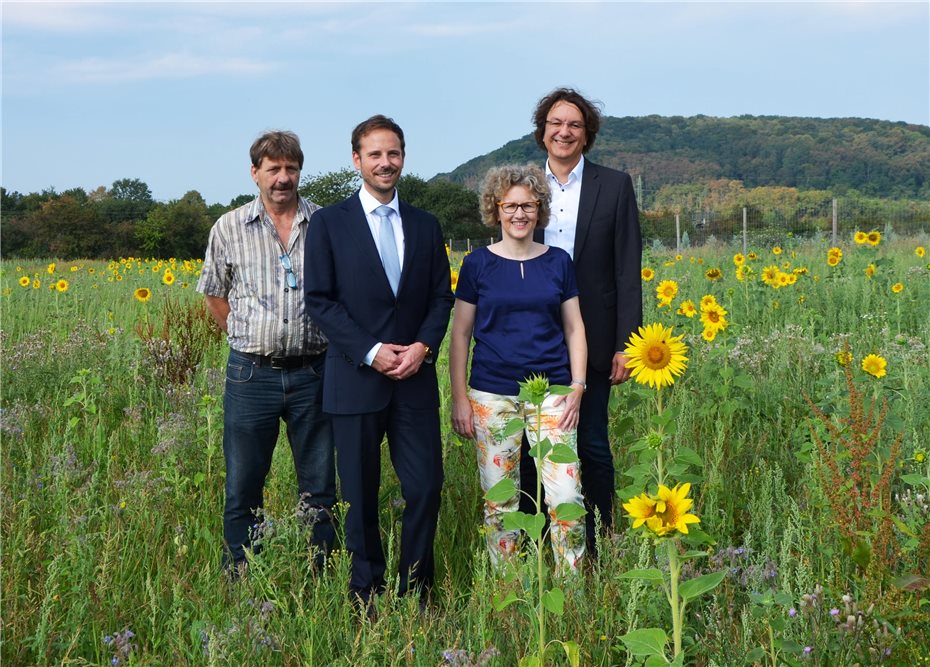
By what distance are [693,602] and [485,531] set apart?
2.37 feet

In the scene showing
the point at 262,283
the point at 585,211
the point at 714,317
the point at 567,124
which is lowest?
the point at 714,317

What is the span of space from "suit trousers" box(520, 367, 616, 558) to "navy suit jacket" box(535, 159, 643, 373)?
0.33 feet

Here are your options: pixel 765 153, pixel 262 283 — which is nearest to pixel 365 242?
pixel 262 283

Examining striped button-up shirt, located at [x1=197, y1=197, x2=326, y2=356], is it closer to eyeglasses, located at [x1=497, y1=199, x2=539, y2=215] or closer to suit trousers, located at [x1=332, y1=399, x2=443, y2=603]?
suit trousers, located at [x1=332, y1=399, x2=443, y2=603]

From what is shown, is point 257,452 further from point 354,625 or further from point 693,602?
point 693,602

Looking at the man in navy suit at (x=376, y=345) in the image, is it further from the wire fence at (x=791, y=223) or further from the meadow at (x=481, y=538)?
the wire fence at (x=791, y=223)

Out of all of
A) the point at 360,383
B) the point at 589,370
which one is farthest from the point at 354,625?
the point at 589,370

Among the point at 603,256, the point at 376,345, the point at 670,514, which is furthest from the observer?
the point at 603,256

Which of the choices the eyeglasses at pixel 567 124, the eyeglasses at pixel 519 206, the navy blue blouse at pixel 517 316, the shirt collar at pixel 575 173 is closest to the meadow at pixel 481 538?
Answer: the navy blue blouse at pixel 517 316

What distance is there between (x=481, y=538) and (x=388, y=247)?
1263mm

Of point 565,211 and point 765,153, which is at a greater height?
point 765,153

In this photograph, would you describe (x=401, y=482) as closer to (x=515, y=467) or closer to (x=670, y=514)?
(x=515, y=467)

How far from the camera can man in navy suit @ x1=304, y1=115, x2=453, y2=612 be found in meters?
2.89

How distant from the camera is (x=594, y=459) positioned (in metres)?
3.26
